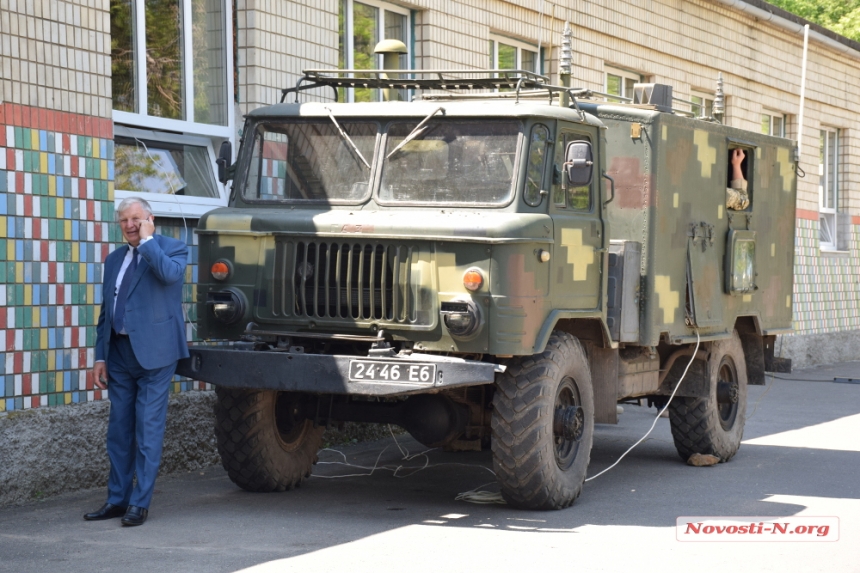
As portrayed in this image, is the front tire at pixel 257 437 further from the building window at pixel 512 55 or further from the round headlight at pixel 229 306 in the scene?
Result: the building window at pixel 512 55

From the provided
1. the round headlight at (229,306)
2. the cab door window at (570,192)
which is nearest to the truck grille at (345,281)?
the round headlight at (229,306)

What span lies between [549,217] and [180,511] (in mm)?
2968

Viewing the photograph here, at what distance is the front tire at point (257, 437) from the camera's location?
8289 mm

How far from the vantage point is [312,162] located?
849 centimetres

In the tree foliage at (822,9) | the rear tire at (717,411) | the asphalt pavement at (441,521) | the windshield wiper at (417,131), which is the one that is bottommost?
the asphalt pavement at (441,521)

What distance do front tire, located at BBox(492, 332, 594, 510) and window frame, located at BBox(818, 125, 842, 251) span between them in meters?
15.8

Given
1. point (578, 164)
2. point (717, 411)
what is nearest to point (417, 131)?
point (578, 164)

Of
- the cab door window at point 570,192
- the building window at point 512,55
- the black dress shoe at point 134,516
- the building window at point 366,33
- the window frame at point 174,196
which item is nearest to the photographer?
the black dress shoe at point 134,516

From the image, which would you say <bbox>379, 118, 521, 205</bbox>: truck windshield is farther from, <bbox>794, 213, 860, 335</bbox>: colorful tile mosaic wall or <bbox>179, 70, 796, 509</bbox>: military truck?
<bbox>794, 213, 860, 335</bbox>: colorful tile mosaic wall

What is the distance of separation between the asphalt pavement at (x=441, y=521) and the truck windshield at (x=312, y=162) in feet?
6.70

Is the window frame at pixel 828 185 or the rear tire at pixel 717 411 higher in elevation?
the window frame at pixel 828 185

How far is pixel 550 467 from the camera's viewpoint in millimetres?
7797

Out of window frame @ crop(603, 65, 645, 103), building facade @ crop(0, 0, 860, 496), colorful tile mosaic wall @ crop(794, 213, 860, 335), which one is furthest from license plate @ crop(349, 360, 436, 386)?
colorful tile mosaic wall @ crop(794, 213, 860, 335)

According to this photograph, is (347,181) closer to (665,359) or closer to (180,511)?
(180,511)
